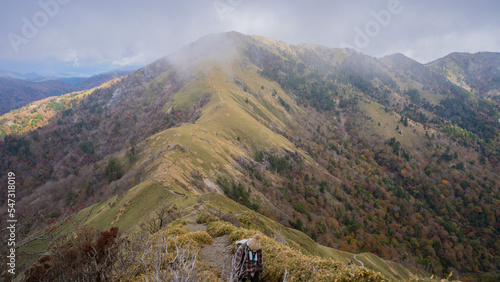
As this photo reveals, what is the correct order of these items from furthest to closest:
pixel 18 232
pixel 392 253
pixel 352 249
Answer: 1. pixel 392 253
2. pixel 352 249
3. pixel 18 232

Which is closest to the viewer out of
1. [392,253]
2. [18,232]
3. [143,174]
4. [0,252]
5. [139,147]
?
[0,252]

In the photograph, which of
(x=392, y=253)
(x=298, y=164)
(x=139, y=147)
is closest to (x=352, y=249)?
(x=392, y=253)

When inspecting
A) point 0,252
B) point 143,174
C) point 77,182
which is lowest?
point 77,182

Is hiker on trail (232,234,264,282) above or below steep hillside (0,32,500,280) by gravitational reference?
above

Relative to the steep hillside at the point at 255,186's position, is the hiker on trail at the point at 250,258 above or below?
above

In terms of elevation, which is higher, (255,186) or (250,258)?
(250,258)

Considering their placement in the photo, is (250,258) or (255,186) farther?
(255,186)

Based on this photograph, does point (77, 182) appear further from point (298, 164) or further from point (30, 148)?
point (30, 148)

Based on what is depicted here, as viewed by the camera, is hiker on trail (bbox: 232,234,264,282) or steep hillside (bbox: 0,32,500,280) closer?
hiker on trail (bbox: 232,234,264,282)

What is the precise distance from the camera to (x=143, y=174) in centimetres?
6044

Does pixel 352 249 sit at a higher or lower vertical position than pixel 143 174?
lower

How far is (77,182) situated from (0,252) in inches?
3858

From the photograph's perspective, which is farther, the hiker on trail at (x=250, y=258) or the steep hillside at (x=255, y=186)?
the steep hillside at (x=255, y=186)

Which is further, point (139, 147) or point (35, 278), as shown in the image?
point (139, 147)
